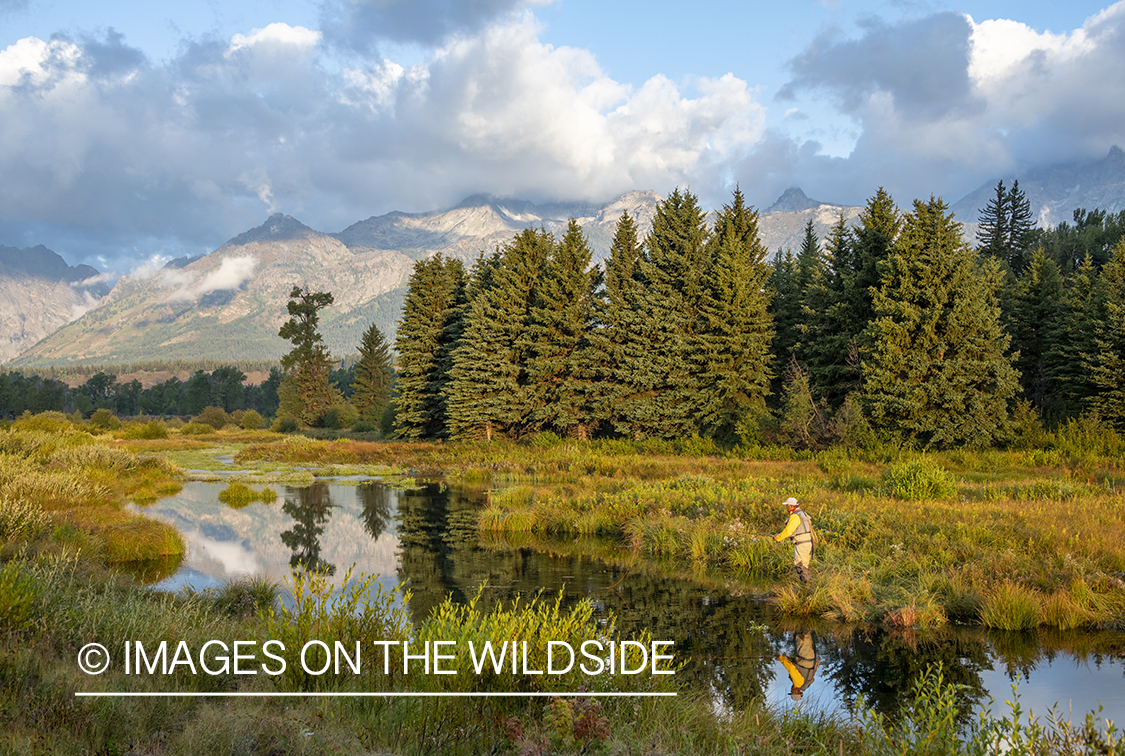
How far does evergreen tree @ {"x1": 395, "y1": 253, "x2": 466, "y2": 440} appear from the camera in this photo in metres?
52.3

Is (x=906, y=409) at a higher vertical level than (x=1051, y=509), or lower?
higher

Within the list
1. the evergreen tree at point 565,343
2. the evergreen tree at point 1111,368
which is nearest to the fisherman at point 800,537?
the evergreen tree at point 1111,368

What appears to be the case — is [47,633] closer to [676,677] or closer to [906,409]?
[676,677]

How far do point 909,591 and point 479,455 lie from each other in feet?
101

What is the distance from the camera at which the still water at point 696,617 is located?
893 cm

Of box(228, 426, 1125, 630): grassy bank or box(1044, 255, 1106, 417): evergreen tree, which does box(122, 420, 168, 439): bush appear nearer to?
box(228, 426, 1125, 630): grassy bank

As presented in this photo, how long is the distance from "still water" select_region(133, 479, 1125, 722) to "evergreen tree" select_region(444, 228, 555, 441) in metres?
20.3

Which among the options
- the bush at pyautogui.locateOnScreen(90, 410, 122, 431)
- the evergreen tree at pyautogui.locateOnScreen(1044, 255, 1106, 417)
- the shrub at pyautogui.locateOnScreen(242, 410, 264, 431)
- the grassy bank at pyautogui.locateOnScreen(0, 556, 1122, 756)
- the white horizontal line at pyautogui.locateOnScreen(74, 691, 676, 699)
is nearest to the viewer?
the grassy bank at pyautogui.locateOnScreen(0, 556, 1122, 756)

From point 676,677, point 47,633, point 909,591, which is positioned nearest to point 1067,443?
point 909,591

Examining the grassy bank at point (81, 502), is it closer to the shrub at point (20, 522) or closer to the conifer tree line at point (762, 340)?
the shrub at point (20, 522)

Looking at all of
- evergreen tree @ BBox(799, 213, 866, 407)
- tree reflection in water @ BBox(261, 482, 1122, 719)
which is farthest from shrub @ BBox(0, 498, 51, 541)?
evergreen tree @ BBox(799, 213, 866, 407)

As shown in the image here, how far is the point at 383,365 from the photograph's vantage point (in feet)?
273

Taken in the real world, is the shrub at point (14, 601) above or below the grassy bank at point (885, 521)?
above

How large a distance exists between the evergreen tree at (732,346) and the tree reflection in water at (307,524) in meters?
20.7
